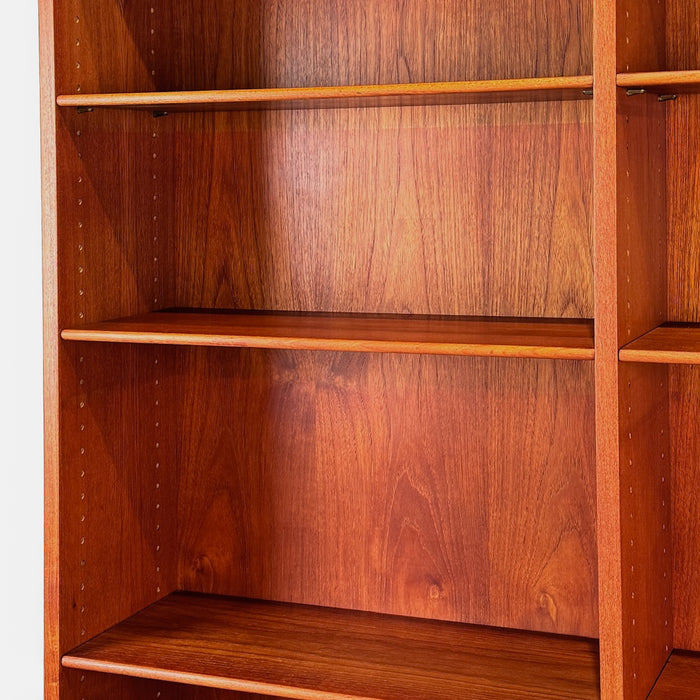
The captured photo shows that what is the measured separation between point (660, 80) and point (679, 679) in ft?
3.38

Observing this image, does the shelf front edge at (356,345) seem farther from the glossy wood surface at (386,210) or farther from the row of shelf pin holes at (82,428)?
the glossy wood surface at (386,210)

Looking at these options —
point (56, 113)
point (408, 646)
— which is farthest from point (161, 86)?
point (408, 646)

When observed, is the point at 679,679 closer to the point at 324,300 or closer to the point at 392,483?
the point at 392,483

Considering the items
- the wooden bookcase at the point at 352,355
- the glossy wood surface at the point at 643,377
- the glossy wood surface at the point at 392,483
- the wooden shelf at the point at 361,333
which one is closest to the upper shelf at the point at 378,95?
the wooden bookcase at the point at 352,355

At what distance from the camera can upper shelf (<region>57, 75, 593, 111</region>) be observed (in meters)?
1.67

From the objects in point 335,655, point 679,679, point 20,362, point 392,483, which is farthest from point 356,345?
point 20,362

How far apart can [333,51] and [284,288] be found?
483mm

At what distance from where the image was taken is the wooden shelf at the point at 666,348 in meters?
1.60

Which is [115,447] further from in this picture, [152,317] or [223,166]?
[223,166]

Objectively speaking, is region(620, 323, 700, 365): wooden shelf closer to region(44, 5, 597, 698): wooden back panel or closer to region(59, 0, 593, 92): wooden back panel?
region(44, 5, 597, 698): wooden back panel

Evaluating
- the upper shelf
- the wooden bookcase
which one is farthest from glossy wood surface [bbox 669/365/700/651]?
the upper shelf

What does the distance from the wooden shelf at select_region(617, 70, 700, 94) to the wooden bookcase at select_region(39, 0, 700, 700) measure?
0.24 ft

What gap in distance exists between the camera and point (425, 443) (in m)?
2.19

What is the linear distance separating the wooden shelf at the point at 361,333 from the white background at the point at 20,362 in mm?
497
